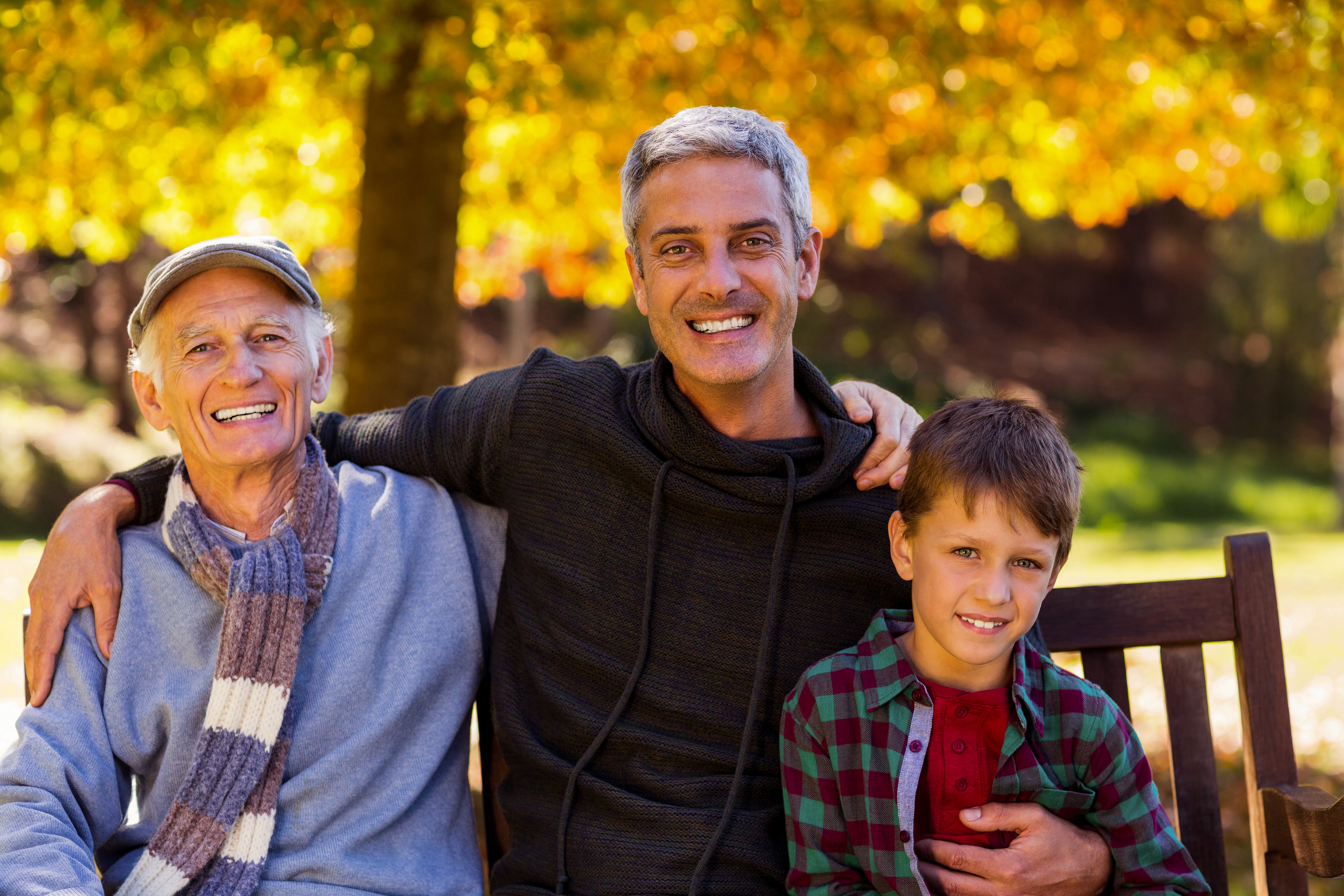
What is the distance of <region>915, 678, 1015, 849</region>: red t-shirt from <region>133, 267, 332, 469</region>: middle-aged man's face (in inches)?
57.5

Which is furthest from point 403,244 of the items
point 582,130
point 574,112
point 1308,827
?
point 1308,827

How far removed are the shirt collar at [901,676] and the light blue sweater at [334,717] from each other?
3.11 ft

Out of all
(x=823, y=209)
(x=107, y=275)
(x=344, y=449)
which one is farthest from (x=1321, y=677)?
(x=107, y=275)

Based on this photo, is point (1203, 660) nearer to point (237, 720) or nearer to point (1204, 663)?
point (1204, 663)

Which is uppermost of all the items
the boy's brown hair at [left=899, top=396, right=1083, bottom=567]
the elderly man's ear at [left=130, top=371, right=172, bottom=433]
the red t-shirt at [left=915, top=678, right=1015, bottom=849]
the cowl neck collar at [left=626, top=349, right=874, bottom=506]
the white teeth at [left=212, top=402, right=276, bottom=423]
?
the elderly man's ear at [left=130, top=371, right=172, bottom=433]

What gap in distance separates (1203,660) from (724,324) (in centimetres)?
127

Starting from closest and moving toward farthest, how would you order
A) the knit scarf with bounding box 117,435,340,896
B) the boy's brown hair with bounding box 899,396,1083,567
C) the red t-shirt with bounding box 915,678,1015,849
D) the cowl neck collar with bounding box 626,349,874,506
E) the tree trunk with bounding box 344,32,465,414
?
the boy's brown hair with bounding box 899,396,1083,567
the red t-shirt with bounding box 915,678,1015,849
the knit scarf with bounding box 117,435,340,896
the cowl neck collar with bounding box 626,349,874,506
the tree trunk with bounding box 344,32,465,414

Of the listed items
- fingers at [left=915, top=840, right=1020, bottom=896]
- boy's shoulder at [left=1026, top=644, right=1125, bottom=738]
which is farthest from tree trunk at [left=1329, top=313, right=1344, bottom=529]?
fingers at [left=915, top=840, right=1020, bottom=896]

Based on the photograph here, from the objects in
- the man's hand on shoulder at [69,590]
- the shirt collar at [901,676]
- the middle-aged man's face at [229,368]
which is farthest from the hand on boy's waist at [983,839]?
the man's hand on shoulder at [69,590]

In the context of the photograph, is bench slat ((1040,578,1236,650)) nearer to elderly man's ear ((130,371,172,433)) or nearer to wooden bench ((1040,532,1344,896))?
wooden bench ((1040,532,1344,896))

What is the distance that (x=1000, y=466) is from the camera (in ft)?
6.73

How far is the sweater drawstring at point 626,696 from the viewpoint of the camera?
7.93 feet

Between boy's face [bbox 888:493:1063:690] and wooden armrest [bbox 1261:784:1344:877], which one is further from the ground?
boy's face [bbox 888:493:1063:690]

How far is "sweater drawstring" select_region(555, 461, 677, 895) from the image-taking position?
7.93ft
